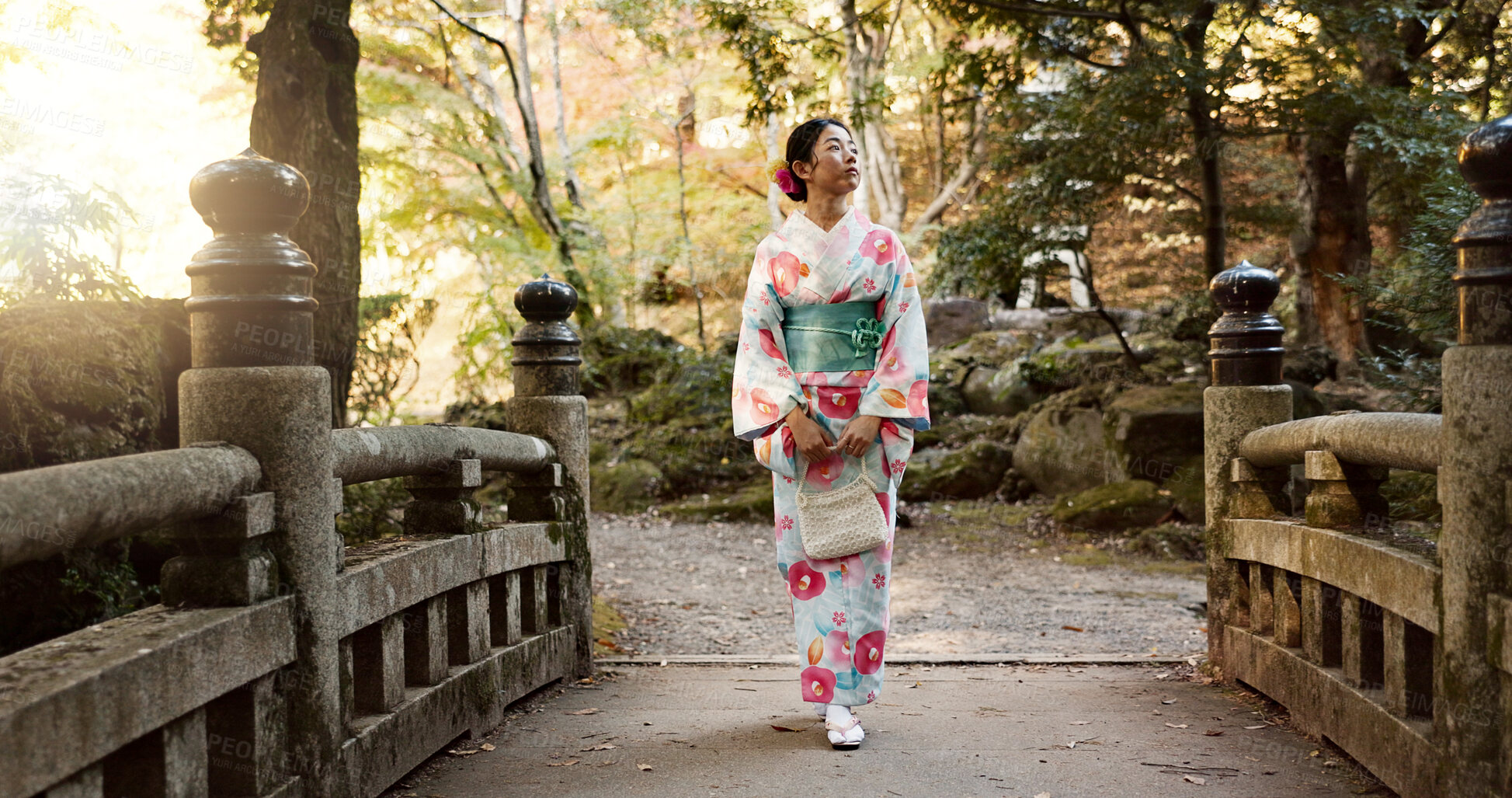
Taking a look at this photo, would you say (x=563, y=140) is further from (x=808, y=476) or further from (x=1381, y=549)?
(x=1381, y=549)

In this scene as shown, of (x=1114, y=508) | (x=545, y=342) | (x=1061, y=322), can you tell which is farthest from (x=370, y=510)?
(x=1061, y=322)

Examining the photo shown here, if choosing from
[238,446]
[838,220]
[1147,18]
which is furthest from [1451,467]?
[1147,18]

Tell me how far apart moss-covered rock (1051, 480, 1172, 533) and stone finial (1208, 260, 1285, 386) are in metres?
4.91

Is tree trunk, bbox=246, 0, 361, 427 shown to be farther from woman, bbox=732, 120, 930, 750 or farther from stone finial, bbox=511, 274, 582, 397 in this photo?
woman, bbox=732, 120, 930, 750

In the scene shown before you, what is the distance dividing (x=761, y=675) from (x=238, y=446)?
8.63ft

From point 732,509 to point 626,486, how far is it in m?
1.27

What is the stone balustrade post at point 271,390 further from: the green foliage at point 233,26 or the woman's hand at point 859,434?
the green foliage at point 233,26

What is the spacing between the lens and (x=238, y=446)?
7.30ft

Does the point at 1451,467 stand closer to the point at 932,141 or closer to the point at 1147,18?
the point at 1147,18

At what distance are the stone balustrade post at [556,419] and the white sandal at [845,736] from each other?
1398 mm

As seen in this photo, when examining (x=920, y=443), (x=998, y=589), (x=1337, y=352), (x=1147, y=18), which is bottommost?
(x=998, y=589)

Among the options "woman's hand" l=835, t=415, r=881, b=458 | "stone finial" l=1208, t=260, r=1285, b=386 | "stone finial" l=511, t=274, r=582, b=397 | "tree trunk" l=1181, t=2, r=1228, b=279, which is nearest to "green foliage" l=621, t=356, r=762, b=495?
"tree trunk" l=1181, t=2, r=1228, b=279

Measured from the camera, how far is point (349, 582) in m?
2.51

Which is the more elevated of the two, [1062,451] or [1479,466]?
[1479,466]
